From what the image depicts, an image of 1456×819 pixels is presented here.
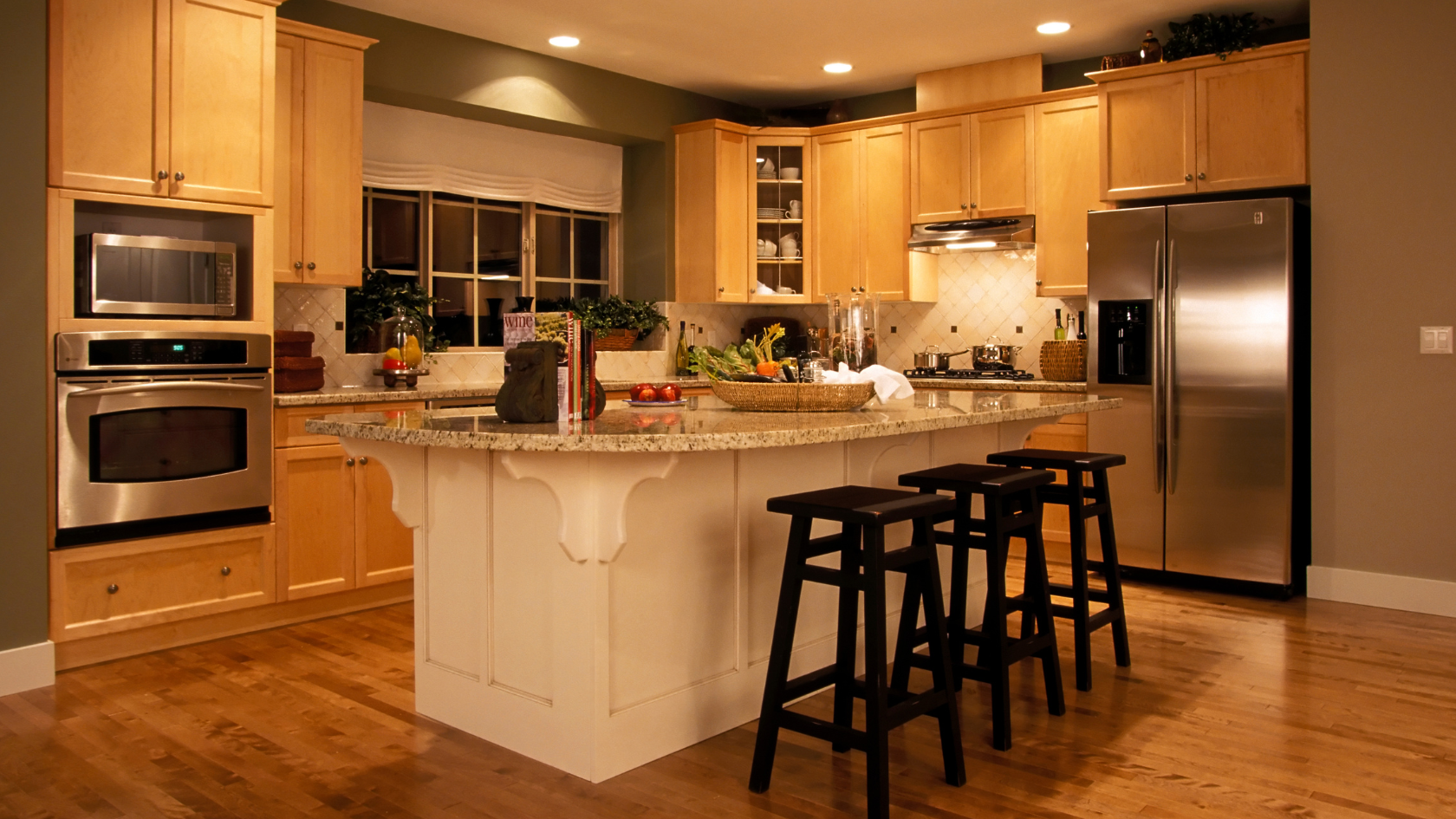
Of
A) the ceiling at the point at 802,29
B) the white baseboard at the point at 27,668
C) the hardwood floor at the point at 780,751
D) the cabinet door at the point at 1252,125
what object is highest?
the ceiling at the point at 802,29

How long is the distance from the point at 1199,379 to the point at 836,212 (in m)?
2.43

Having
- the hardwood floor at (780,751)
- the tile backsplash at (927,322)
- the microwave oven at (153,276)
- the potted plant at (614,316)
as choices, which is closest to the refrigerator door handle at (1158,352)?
the tile backsplash at (927,322)

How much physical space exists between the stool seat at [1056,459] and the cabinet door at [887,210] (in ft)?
8.62

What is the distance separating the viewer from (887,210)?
244 inches

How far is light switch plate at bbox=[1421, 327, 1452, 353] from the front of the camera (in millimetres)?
4324

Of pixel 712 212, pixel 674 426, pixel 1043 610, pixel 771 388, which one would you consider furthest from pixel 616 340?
pixel 674 426

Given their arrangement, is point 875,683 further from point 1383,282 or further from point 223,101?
point 1383,282

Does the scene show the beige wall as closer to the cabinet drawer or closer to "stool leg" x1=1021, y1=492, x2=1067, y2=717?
"stool leg" x1=1021, y1=492, x2=1067, y2=717

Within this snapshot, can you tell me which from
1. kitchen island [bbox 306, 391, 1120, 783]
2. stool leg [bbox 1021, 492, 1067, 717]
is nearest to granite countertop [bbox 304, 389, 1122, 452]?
kitchen island [bbox 306, 391, 1120, 783]

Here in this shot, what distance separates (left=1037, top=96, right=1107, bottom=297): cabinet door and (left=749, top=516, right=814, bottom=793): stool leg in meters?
3.43

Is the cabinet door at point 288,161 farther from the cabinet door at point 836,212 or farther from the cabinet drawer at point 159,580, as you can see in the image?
the cabinet door at point 836,212

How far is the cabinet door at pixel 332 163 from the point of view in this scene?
4.51 m

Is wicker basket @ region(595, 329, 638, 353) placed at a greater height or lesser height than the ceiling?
lesser

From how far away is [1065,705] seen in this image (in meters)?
3.18
